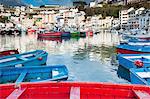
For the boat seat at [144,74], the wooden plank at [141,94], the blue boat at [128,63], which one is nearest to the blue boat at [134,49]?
the blue boat at [128,63]

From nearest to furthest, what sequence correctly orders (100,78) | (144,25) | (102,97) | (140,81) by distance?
(102,97)
(140,81)
(100,78)
(144,25)

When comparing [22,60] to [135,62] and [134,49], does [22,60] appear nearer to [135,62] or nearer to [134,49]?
[135,62]

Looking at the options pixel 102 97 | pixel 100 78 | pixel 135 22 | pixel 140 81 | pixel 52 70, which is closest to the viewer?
pixel 102 97

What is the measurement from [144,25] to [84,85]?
9359 centimetres

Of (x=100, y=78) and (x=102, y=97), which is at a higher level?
(x=102, y=97)

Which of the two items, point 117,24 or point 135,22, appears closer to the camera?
point 135,22

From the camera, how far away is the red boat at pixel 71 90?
6145 mm

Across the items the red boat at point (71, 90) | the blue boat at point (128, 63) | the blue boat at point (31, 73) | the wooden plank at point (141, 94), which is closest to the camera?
the wooden plank at point (141, 94)

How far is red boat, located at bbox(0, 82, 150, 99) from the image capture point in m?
6.14

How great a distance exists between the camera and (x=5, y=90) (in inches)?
250

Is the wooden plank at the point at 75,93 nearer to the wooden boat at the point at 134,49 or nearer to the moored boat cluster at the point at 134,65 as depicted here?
the moored boat cluster at the point at 134,65

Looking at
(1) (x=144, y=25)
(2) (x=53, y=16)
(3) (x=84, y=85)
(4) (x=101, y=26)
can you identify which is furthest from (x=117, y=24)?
(3) (x=84, y=85)

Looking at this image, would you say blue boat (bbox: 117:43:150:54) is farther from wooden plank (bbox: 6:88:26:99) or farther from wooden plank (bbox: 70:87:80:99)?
wooden plank (bbox: 6:88:26:99)

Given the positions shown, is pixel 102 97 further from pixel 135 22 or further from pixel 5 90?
pixel 135 22
